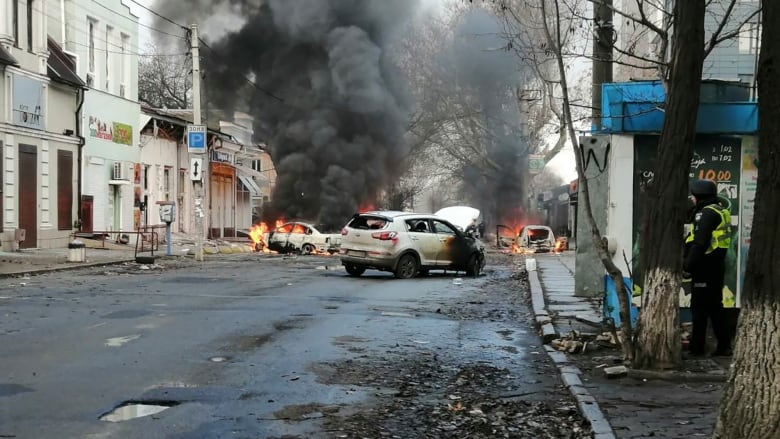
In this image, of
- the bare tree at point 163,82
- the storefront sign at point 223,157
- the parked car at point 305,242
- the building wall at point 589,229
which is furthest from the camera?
the bare tree at point 163,82

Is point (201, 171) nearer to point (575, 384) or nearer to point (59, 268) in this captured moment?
point (59, 268)

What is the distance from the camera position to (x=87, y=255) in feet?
75.5

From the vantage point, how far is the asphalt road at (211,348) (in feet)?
18.9

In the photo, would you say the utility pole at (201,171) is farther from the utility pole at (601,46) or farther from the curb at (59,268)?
the utility pole at (601,46)

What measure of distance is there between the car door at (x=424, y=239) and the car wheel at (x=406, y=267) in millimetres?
Answer: 220

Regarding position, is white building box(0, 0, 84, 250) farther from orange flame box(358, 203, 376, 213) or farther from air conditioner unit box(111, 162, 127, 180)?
orange flame box(358, 203, 376, 213)

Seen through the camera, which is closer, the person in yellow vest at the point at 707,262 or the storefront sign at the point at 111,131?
the person in yellow vest at the point at 707,262

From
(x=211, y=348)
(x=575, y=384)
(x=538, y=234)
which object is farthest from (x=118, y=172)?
(x=575, y=384)

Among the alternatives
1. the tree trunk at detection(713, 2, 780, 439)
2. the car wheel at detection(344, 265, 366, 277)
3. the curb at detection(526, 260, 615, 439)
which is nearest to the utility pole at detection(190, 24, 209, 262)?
the car wheel at detection(344, 265, 366, 277)

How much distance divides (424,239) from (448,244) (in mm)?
787

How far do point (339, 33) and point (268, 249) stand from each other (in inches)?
541

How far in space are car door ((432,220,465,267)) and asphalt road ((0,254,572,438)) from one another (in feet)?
12.0

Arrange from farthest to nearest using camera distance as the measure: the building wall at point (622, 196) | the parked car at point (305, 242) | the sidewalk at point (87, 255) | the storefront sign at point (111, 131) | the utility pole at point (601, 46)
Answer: the parked car at point (305, 242) → the storefront sign at point (111, 131) → the sidewalk at point (87, 255) → the utility pole at point (601, 46) → the building wall at point (622, 196)

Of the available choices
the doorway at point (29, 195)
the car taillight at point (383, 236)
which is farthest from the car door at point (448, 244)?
the doorway at point (29, 195)
